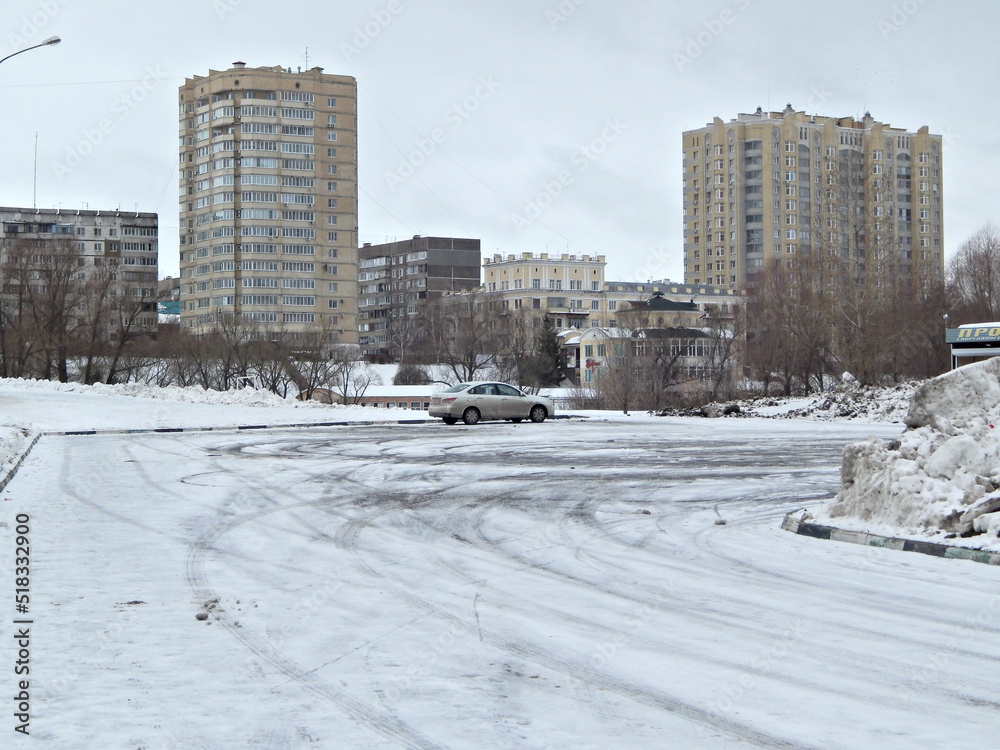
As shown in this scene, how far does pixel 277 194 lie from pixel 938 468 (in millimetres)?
132216

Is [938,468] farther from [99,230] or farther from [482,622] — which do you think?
[99,230]

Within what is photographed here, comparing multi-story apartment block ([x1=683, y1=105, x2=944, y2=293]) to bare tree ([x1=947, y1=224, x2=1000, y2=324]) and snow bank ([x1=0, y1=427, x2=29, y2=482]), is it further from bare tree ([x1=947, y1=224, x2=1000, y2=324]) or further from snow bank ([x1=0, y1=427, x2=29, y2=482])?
snow bank ([x1=0, y1=427, x2=29, y2=482])

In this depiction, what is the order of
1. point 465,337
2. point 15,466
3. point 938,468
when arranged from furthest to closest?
point 465,337 < point 15,466 < point 938,468

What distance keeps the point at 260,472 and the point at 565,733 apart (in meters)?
15.0

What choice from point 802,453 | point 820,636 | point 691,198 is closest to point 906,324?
point 802,453

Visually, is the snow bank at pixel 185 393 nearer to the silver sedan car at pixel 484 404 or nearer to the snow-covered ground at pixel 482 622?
the silver sedan car at pixel 484 404

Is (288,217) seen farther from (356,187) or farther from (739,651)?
(739,651)

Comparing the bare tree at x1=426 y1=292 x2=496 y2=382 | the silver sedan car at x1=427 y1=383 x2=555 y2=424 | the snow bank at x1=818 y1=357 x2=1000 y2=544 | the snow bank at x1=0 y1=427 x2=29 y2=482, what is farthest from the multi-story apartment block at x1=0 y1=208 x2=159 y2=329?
the snow bank at x1=818 y1=357 x2=1000 y2=544

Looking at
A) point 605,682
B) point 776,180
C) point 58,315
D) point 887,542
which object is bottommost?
point 605,682

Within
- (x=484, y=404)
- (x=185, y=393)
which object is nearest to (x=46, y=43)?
(x=484, y=404)

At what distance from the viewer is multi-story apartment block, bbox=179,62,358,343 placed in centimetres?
13688

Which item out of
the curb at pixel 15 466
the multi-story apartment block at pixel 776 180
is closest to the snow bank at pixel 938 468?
the curb at pixel 15 466

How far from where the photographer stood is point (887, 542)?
1129 cm

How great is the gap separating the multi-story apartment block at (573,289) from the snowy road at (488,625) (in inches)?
6324
